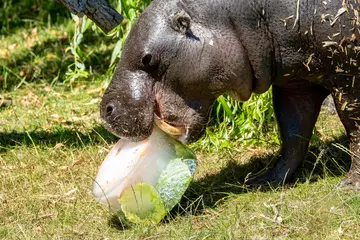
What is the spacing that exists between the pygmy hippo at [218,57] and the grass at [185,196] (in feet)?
1.75

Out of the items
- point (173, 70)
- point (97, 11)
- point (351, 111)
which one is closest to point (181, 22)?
point (173, 70)

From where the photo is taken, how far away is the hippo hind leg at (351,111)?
511 cm

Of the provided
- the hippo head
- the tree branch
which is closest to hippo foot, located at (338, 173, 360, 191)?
the hippo head

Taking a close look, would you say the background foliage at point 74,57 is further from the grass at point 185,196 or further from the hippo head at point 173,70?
the hippo head at point 173,70

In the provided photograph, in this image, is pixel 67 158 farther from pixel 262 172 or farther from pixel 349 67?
pixel 349 67

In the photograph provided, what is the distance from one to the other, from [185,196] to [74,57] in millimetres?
3399

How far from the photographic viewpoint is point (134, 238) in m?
4.76

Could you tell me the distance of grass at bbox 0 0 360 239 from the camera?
480 cm

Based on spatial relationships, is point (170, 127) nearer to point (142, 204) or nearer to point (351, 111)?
point (142, 204)

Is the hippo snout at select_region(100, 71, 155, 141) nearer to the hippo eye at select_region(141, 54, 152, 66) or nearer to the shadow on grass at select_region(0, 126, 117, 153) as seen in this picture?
the hippo eye at select_region(141, 54, 152, 66)

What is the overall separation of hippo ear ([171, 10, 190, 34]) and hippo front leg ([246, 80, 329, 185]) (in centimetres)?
98

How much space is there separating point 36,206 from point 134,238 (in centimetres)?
98

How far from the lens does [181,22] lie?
16.2ft

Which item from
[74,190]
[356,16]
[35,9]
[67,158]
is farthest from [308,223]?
[35,9]
